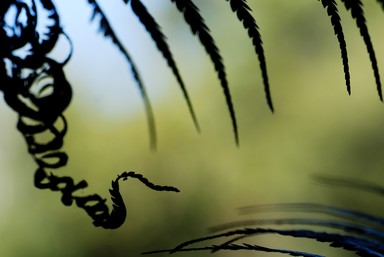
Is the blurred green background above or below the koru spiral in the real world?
above

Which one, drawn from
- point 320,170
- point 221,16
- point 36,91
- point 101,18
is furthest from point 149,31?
point 320,170

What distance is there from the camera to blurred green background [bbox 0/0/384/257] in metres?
7.04

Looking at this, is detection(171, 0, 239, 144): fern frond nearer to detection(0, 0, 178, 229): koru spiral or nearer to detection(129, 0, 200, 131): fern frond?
detection(129, 0, 200, 131): fern frond

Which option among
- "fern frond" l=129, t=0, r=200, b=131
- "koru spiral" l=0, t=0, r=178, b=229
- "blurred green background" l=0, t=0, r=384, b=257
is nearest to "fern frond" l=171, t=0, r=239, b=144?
"fern frond" l=129, t=0, r=200, b=131

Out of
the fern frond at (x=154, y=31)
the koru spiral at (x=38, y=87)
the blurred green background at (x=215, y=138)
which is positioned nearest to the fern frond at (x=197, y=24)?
the fern frond at (x=154, y=31)

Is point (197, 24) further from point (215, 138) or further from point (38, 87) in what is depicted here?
point (215, 138)

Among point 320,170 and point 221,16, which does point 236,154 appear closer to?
point 320,170

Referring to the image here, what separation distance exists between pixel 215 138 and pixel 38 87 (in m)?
7.18

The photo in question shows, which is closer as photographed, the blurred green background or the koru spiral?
the koru spiral

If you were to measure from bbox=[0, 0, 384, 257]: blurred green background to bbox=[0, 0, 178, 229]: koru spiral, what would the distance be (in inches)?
247

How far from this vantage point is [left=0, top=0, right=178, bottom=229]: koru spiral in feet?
1.70

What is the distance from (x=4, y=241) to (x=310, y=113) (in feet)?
16.7

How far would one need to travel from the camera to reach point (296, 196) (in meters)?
7.34

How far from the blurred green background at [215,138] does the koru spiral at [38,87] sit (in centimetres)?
628
